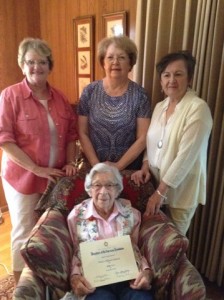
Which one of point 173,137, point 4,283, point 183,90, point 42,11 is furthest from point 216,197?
point 42,11

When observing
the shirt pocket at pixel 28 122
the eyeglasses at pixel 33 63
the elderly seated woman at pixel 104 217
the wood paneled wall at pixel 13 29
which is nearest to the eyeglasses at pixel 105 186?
the elderly seated woman at pixel 104 217

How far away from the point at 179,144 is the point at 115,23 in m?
1.38

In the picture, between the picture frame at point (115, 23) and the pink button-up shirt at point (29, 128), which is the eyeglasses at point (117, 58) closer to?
the pink button-up shirt at point (29, 128)

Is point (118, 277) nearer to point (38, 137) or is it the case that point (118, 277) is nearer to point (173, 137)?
point (173, 137)

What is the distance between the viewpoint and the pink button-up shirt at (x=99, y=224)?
4.59 feet

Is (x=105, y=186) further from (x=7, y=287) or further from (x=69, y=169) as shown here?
(x=7, y=287)

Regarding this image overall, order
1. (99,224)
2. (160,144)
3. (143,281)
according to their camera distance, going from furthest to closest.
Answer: (160,144), (99,224), (143,281)

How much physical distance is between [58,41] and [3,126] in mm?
1610

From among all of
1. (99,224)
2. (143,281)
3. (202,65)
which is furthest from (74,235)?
(202,65)

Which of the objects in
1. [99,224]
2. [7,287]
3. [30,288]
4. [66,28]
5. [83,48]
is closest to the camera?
[30,288]

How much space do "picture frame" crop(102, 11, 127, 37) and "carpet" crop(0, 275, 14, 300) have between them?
2.06 metres

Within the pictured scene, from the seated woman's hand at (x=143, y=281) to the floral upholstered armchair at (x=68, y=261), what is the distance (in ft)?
0.12

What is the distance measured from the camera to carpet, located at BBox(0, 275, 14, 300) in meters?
1.95

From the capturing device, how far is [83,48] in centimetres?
271
